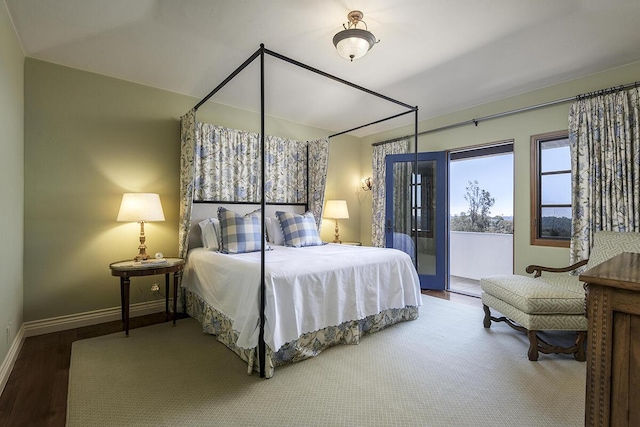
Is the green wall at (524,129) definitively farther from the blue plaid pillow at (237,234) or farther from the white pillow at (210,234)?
the white pillow at (210,234)

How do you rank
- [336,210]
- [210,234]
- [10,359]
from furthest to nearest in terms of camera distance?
[336,210], [210,234], [10,359]

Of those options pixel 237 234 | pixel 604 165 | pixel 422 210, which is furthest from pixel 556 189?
pixel 237 234

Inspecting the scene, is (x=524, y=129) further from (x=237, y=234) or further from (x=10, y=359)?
(x=10, y=359)

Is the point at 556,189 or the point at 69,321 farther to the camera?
the point at 556,189

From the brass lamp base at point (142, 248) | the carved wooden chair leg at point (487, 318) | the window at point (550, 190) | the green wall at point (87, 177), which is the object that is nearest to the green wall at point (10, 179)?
the green wall at point (87, 177)

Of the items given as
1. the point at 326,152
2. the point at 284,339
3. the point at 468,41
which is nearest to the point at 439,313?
the point at 284,339

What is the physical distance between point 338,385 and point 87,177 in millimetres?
3120

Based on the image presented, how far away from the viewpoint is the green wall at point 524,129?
10.7 ft

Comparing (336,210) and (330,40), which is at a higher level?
(330,40)

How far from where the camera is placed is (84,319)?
3076 mm

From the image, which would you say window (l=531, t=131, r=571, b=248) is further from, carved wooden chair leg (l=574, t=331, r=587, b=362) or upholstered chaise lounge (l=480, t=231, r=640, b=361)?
carved wooden chair leg (l=574, t=331, r=587, b=362)

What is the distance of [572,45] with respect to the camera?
291cm

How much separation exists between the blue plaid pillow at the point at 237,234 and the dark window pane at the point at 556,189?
3.45 metres

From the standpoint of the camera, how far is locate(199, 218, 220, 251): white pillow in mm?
3412
